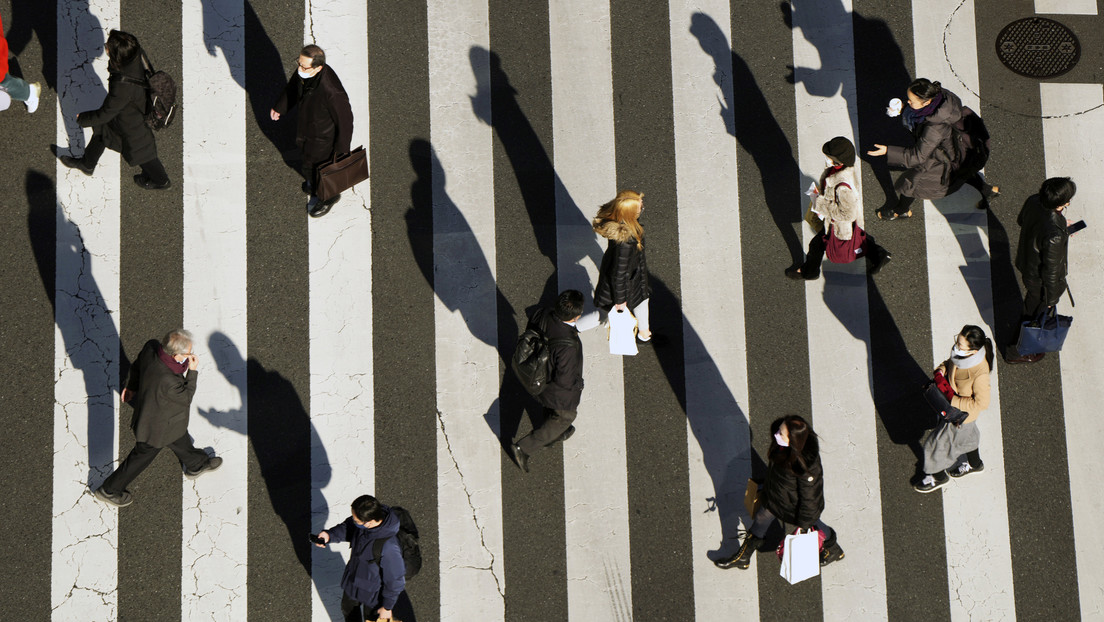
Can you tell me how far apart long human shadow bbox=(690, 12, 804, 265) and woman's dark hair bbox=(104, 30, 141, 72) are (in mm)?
5028

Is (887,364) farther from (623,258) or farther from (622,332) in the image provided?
(623,258)

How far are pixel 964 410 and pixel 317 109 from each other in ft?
19.5

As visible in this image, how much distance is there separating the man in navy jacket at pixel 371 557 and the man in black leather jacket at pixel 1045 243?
576 cm

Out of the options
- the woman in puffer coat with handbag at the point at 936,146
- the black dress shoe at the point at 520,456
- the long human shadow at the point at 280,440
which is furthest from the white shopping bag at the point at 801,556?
the long human shadow at the point at 280,440

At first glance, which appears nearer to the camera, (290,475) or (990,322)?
(290,475)

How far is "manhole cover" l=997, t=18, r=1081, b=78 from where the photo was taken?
9086 millimetres

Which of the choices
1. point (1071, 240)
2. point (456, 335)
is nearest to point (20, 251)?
point (456, 335)

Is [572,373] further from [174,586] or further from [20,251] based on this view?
[20,251]

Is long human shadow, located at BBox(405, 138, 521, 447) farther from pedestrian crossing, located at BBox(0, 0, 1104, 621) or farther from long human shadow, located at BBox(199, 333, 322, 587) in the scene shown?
long human shadow, located at BBox(199, 333, 322, 587)

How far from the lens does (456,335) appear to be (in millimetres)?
8422

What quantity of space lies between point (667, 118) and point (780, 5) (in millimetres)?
1651

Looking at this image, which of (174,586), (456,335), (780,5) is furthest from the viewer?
(780,5)

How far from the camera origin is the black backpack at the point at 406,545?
6.73 metres

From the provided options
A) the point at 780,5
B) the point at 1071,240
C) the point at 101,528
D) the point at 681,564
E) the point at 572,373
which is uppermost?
the point at 780,5
